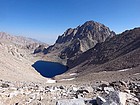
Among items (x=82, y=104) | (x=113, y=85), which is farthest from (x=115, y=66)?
(x=82, y=104)

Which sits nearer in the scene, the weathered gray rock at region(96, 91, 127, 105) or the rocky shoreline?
the weathered gray rock at region(96, 91, 127, 105)

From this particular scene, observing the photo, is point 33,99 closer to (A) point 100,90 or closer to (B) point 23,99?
(B) point 23,99

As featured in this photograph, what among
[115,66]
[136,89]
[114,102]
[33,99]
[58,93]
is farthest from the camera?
[115,66]

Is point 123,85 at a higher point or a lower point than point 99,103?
higher

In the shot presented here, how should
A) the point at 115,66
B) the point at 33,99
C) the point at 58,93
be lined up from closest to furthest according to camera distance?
the point at 33,99 → the point at 58,93 → the point at 115,66

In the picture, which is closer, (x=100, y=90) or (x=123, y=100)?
(x=123, y=100)

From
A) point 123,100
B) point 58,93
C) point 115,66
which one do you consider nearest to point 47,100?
point 58,93

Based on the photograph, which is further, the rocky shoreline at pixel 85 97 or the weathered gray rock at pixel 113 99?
the rocky shoreline at pixel 85 97

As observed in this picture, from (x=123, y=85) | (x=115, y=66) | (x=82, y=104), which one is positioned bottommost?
(x=82, y=104)

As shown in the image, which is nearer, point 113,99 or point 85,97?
point 113,99

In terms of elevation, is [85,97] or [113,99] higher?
[85,97]
